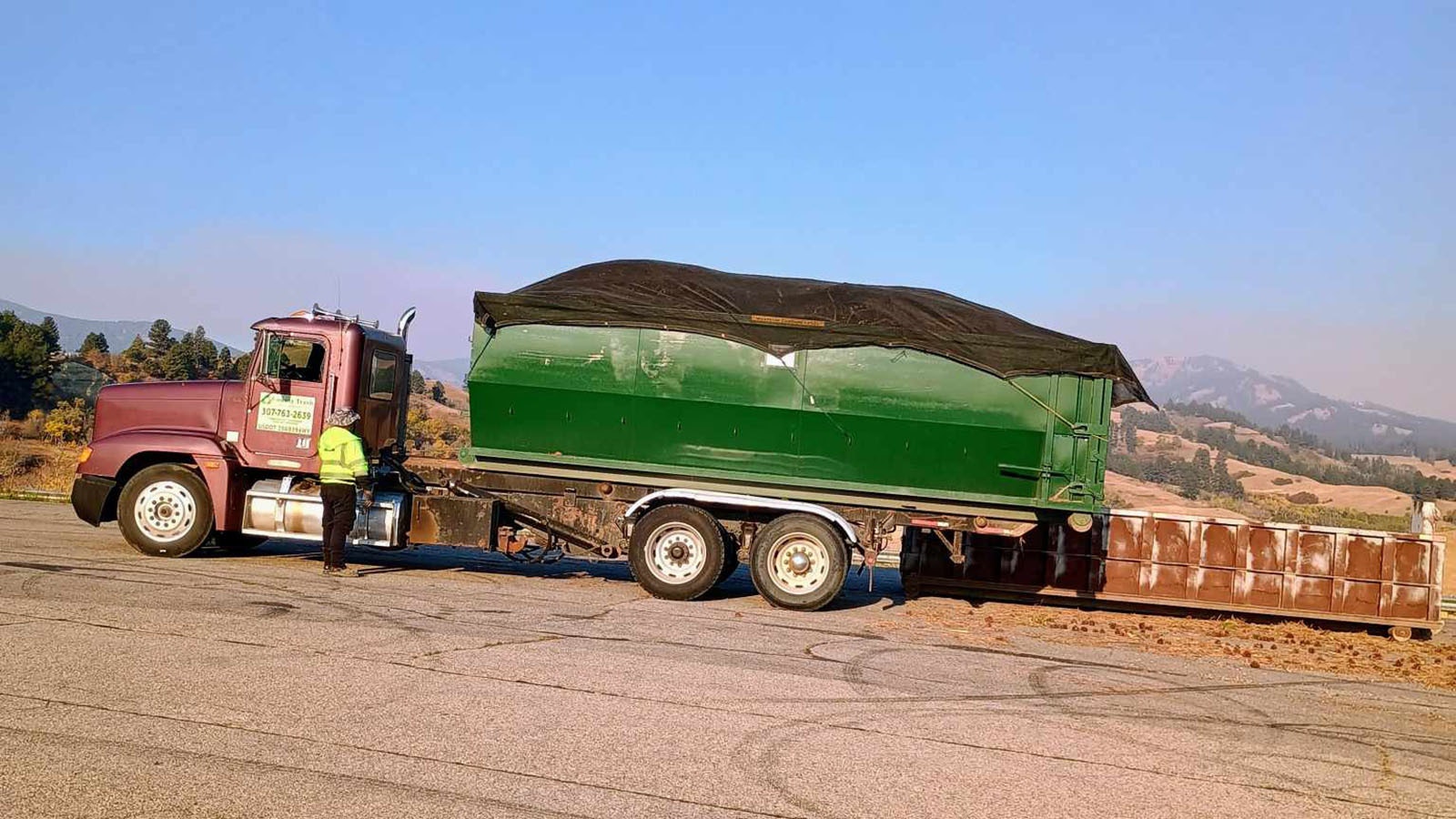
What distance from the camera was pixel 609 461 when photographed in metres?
13.3

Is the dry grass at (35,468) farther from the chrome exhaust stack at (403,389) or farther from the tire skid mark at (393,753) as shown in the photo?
the tire skid mark at (393,753)

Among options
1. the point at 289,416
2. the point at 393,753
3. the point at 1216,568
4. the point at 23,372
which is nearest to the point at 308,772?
the point at 393,753

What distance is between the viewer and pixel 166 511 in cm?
1375

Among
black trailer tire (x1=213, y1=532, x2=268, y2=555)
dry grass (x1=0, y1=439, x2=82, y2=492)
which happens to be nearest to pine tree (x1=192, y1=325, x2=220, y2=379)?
dry grass (x1=0, y1=439, x2=82, y2=492)

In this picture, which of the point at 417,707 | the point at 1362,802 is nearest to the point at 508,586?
the point at 417,707

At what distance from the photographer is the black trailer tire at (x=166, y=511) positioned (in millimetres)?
13695

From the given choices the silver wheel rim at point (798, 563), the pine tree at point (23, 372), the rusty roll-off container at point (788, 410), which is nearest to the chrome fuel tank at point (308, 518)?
the rusty roll-off container at point (788, 410)

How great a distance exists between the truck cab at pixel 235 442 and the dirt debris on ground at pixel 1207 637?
6.82 metres

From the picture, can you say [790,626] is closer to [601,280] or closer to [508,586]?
[508,586]

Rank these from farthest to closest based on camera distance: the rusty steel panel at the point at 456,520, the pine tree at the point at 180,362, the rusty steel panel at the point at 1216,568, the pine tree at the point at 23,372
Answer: the pine tree at the point at 180,362, the pine tree at the point at 23,372, the rusty steel panel at the point at 1216,568, the rusty steel panel at the point at 456,520

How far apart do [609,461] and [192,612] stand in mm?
A: 4674

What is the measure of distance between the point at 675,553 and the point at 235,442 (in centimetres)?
531

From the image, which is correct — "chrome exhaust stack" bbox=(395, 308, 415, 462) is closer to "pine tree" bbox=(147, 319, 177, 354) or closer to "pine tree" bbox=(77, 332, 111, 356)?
"pine tree" bbox=(147, 319, 177, 354)

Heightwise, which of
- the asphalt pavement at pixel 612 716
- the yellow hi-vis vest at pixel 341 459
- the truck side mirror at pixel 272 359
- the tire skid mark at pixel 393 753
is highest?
the truck side mirror at pixel 272 359
